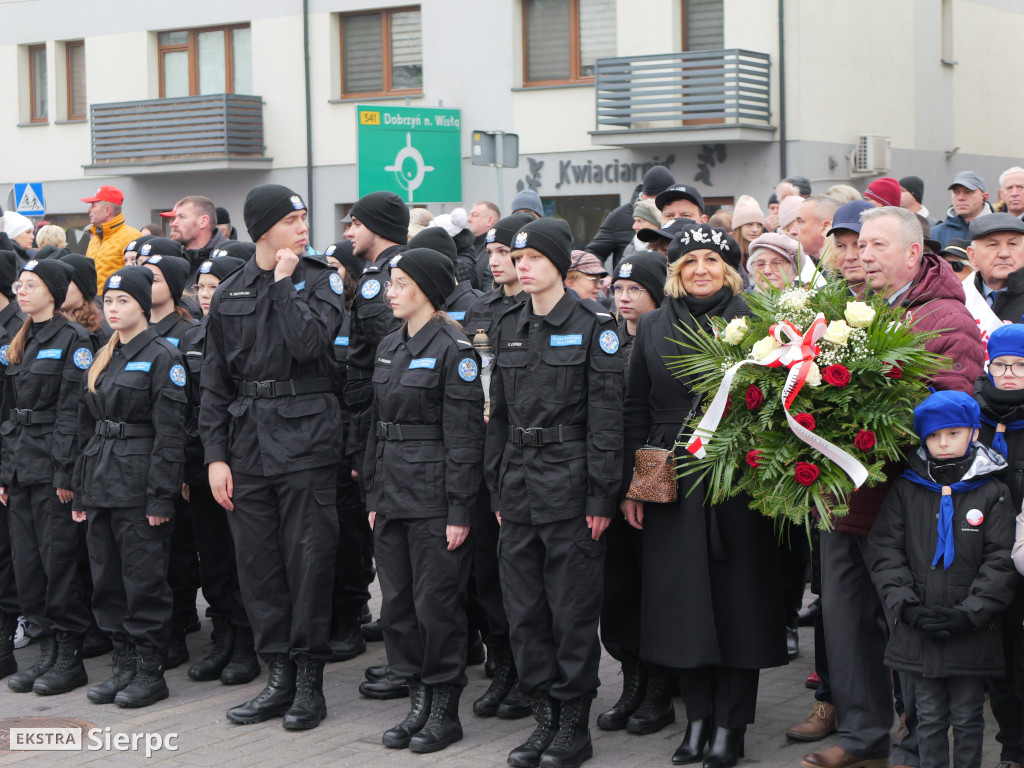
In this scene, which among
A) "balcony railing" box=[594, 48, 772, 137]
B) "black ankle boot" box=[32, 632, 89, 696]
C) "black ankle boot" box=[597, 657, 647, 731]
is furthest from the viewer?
"balcony railing" box=[594, 48, 772, 137]

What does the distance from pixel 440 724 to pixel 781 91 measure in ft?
49.6

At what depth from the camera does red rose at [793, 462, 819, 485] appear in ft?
16.4

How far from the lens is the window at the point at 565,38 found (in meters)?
20.8

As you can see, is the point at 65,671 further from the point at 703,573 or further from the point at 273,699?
the point at 703,573

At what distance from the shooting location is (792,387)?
198 inches

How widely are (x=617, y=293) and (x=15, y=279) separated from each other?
3.99 meters

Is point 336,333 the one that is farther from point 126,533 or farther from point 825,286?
point 825,286

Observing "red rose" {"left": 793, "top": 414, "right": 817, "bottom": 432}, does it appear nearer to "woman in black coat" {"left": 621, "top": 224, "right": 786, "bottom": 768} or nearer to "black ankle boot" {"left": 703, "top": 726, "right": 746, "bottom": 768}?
"woman in black coat" {"left": 621, "top": 224, "right": 786, "bottom": 768}

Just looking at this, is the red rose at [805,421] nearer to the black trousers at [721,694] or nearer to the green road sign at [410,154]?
the black trousers at [721,694]

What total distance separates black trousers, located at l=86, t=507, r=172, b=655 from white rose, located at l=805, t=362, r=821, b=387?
3.62 metres

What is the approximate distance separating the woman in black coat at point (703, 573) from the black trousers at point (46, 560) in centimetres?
330

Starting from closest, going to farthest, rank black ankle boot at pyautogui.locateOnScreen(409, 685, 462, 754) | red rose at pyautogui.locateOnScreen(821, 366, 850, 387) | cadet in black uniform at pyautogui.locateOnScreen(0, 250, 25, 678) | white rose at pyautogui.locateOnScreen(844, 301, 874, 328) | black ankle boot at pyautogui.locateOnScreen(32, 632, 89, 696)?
red rose at pyautogui.locateOnScreen(821, 366, 850, 387) < white rose at pyautogui.locateOnScreen(844, 301, 874, 328) < black ankle boot at pyautogui.locateOnScreen(409, 685, 462, 754) < black ankle boot at pyautogui.locateOnScreen(32, 632, 89, 696) < cadet in black uniform at pyautogui.locateOnScreen(0, 250, 25, 678)

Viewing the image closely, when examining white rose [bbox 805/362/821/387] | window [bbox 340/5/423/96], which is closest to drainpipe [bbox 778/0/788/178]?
window [bbox 340/5/423/96]

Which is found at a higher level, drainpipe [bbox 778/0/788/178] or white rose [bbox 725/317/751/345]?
drainpipe [bbox 778/0/788/178]
